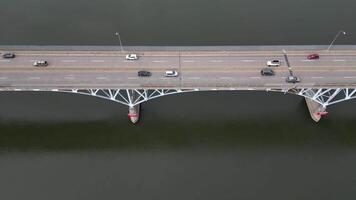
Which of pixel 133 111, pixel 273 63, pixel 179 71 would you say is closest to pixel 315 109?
pixel 273 63

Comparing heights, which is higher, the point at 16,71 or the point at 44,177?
the point at 16,71

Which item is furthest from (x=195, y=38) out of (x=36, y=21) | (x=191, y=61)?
(x=36, y=21)

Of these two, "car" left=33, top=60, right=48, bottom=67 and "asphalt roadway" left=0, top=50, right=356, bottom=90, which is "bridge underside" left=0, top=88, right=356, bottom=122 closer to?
"asphalt roadway" left=0, top=50, right=356, bottom=90

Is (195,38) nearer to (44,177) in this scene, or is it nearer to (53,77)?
(53,77)

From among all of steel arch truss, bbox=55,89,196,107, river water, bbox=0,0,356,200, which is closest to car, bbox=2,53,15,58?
river water, bbox=0,0,356,200

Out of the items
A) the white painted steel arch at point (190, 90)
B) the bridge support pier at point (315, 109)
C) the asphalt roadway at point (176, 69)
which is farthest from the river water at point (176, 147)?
the asphalt roadway at point (176, 69)

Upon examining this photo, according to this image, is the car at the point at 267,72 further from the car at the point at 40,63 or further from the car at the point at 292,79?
the car at the point at 40,63

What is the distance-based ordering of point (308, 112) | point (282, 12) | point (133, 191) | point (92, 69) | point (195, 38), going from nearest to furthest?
point (133, 191) < point (92, 69) < point (308, 112) < point (195, 38) < point (282, 12)
